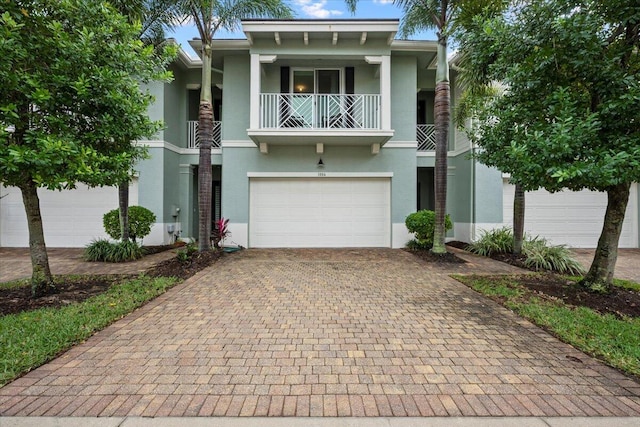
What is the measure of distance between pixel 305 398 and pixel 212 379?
0.86 metres

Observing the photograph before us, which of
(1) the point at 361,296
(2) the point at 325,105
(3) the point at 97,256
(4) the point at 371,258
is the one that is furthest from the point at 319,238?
(3) the point at 97,256

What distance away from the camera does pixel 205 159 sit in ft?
28.3

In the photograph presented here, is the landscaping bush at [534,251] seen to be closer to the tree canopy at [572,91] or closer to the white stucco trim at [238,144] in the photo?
the tree canopy at [572,91]

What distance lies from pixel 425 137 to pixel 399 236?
14.1 feet

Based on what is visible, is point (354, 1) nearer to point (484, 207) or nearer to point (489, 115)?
point (489, 115)

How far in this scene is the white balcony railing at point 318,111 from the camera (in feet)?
33.3

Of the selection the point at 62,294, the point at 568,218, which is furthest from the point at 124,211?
the point at 568,218

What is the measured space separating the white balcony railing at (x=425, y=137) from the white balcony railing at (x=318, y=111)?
2.80 metres

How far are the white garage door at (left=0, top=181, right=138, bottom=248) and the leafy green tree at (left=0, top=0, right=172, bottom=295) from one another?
22.1 ft

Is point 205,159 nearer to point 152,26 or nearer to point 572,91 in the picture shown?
point 152,26

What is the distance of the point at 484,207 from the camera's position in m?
10.6

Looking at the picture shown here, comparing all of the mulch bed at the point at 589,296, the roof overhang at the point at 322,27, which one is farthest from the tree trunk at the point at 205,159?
the mulch bed at the point at 589,296

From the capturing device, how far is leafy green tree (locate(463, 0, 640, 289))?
391 cm

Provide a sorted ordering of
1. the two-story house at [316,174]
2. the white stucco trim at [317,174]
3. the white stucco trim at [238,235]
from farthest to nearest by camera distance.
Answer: the white stucco trim at [317,174], the white stucco trim at [238,235], the two-story house at [316,174]
